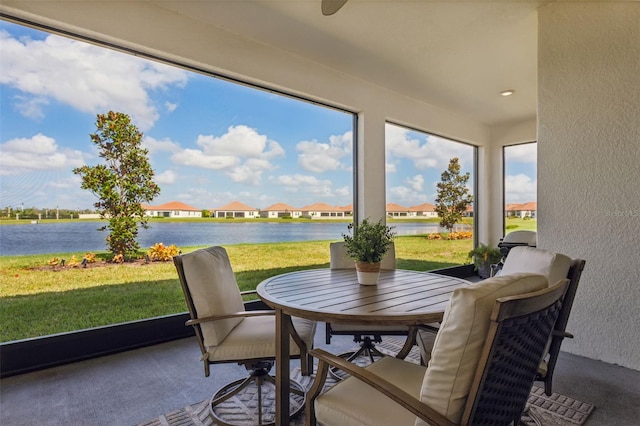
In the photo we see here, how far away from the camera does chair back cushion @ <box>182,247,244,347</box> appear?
1.85m

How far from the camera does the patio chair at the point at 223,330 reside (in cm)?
184

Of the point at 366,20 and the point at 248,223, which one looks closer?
the point at 366,20

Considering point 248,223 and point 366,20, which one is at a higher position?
point 366,20

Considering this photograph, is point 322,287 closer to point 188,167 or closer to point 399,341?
point 399,341

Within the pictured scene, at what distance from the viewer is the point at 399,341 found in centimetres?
322

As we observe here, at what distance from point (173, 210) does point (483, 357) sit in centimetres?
333

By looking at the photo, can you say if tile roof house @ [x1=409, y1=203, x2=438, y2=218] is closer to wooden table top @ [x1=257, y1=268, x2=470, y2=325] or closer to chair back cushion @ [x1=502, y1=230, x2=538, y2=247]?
chair back cushion @ [x1=502, y1=230, x2=538, y2=247]

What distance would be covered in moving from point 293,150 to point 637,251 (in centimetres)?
368

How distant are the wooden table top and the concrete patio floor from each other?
0.90 meters

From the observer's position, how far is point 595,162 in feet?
9.12

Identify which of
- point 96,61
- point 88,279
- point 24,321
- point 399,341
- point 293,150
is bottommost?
point 399,341

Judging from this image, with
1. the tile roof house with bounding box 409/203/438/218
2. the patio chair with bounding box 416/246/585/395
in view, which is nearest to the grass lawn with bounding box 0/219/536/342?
the patio chair with bounding box 416/246/585/395

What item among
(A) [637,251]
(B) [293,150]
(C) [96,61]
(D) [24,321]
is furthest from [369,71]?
(D) [24,321]

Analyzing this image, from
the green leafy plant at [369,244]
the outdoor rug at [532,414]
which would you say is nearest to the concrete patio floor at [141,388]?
the outdoor rug at [532,414]
